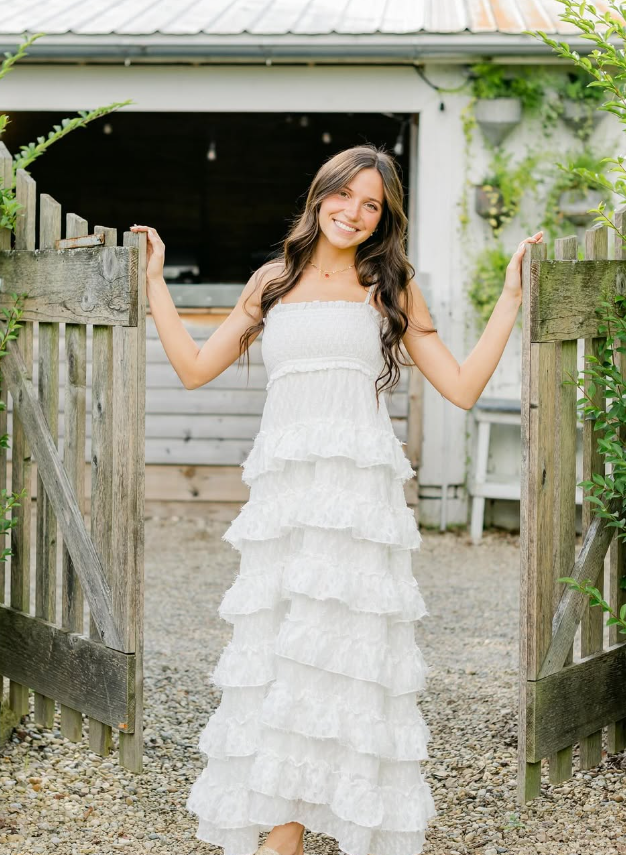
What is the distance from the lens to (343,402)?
260cm

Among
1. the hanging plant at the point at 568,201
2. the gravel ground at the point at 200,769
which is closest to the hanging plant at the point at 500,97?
the hanging plant at the point at 568,201

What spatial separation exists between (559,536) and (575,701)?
474 millimetres

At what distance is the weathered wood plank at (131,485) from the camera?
289 centimetres

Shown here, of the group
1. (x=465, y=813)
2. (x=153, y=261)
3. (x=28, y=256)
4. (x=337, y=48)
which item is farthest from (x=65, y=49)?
(x=465, y=813)

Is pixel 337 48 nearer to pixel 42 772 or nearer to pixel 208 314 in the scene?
pixel 208 314

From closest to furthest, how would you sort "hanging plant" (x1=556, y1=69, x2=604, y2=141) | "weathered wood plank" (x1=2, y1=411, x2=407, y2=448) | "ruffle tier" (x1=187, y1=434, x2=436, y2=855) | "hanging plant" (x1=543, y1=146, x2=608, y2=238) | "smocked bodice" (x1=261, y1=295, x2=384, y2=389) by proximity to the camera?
"ruffle tier" (x1=187, y1=434, x2=436, y2=855) < "smocked bodice" (x1=261, y1=295, x2=384, y2=389) < "hanging plant" (x1=556, y1=69, x2=604, y2=141) < "hanging plant" (x1=543, y1=146, x2=608, y2=238) < "weathered wood plank" (x1=2, y1=411, x2=407, y2=448)

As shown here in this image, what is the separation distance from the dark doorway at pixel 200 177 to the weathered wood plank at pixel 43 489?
303 inches

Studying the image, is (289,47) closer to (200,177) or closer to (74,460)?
(74,460)

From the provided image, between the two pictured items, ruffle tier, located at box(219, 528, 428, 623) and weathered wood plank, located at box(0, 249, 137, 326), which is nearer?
ruffle tier, located at box(219, 528, 428, 623)

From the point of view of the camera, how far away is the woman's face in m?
2.65

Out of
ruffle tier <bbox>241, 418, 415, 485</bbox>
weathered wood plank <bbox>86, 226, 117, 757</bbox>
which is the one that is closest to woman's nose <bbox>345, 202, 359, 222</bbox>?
ruffle tier <bbox>241, 418, 415, 485</bbox>

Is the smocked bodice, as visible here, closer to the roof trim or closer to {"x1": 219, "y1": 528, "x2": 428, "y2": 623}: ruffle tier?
{"x1": 219, "y1": 528, "x2": 428, "y2": 623}: ruffle tier

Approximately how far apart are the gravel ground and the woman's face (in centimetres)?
164

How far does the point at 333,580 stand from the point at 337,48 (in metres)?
5.10
